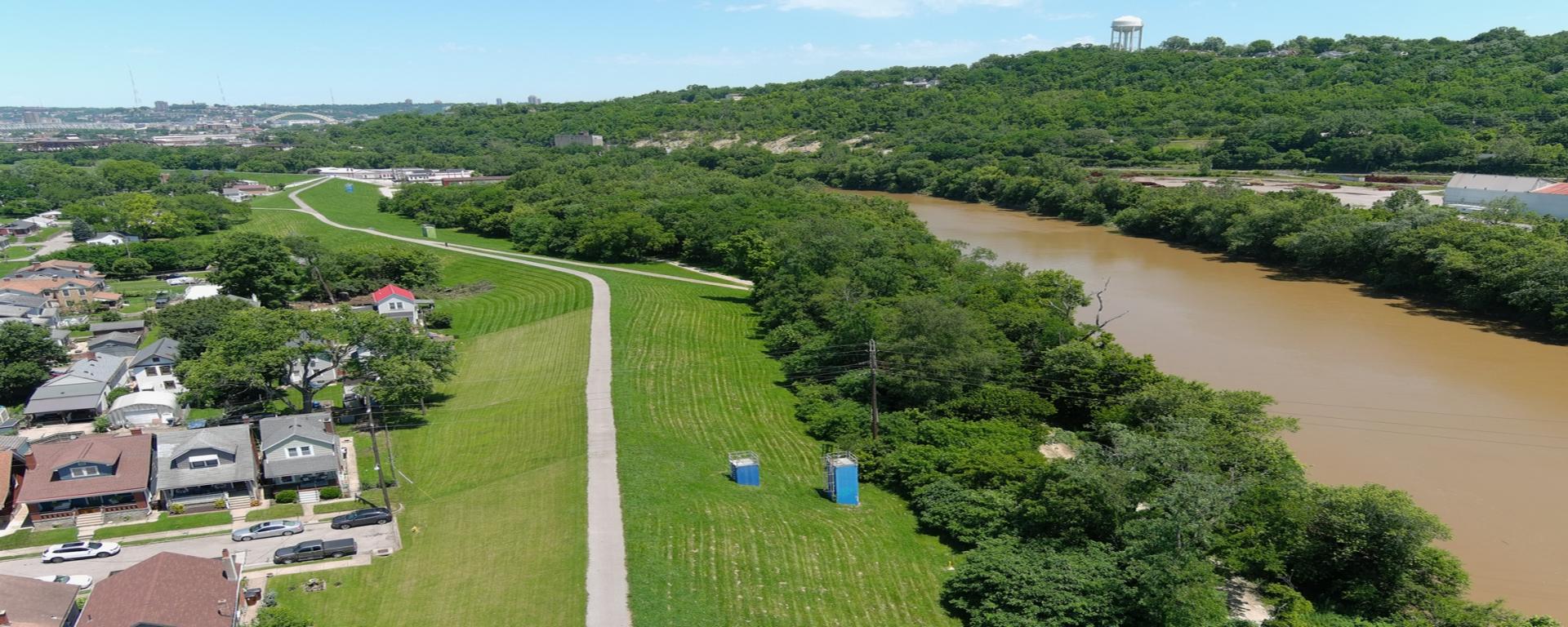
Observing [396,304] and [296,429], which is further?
[396,304]

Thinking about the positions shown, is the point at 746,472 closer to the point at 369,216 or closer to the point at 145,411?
the point at 145,411

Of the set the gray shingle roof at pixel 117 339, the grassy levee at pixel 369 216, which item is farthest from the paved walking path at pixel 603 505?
the gray shingle roof at pixel 117 339

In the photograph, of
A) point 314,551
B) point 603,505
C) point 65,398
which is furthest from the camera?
point 65,398

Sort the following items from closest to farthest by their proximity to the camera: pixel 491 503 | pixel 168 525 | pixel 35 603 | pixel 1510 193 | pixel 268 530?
pixel 35 603, pixel 268 530, pixel 168 525, pixel 491 503, pixel 1510 193

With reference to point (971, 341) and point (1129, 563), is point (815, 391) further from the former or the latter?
point (1129, 563)

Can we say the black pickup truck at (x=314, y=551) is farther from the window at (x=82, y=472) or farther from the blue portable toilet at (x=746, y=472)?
the blue portable toilet at (x=746, y=472)

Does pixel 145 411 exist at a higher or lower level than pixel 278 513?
higher

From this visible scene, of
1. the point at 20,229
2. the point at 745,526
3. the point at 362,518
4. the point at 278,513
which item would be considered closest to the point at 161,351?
the point at 278,513

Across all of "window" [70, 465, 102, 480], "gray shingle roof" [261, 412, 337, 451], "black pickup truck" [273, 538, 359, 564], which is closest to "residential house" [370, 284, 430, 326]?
"gray shingle roof" [261, 412, 337, 451]
